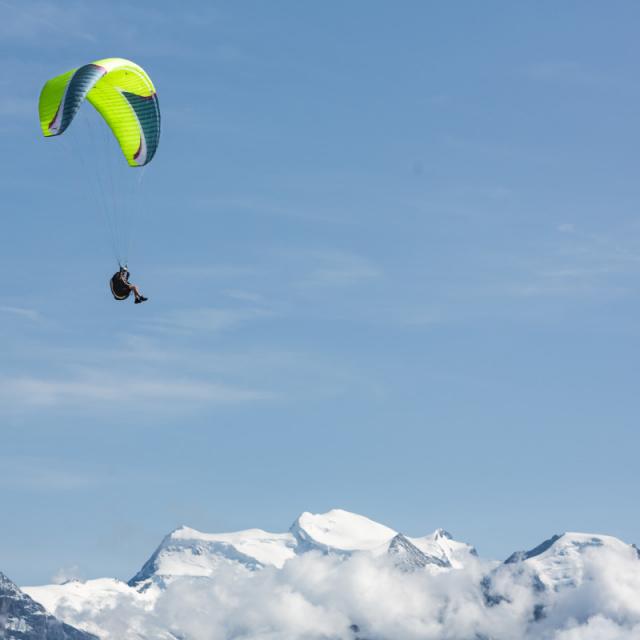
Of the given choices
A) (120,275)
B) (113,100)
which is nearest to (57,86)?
(113,100)

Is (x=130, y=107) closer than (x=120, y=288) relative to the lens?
No

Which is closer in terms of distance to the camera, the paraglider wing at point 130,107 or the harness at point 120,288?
the harness at point 120,288

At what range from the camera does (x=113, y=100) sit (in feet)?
387

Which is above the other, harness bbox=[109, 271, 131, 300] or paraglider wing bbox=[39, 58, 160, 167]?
paraglider wing bbox=[39, 58, 160, 167]

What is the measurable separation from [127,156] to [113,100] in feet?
14.3

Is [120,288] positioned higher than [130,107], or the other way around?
[130,107]

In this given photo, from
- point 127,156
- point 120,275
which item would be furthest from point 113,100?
point 120,275

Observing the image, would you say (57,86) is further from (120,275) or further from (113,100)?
(120,275)

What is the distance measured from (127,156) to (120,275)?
1012 cm

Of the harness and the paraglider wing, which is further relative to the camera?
the paraglider wing

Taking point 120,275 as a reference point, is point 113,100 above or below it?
above

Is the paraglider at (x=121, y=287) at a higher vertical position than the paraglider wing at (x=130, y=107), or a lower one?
lower

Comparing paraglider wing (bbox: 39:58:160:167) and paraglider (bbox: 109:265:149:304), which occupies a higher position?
paraglider wing (bbox: 39:58:160:167)

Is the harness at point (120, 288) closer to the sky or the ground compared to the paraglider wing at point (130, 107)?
closer to the ground
